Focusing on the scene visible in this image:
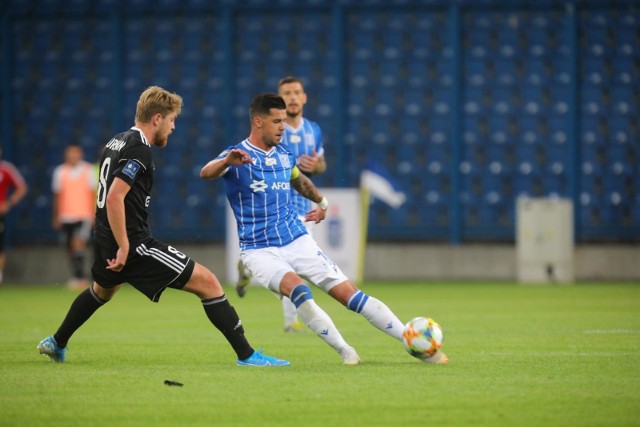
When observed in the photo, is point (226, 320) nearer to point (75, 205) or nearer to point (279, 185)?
point (279, 185)

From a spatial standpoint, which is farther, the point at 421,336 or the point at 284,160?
the point at 284,160

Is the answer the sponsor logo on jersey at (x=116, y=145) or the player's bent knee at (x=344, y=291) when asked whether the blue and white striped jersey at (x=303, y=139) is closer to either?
the player's bent knee at (x=344, y=291)

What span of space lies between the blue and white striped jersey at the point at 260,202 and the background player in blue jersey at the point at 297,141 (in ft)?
7.54

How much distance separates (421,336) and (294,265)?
1101mm

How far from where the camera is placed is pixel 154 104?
8.55 meters

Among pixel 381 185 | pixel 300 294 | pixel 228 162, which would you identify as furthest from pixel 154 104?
pixel 381 185

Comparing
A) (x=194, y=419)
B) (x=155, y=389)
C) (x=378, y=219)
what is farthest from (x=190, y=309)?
(x=194, y=419)

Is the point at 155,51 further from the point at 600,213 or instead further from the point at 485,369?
the point at 485,369

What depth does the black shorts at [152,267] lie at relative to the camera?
846 centimetres

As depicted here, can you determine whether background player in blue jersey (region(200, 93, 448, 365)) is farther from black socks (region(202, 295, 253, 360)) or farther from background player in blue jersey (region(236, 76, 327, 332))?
background player in blue jersey (region(236, 76, 327, 332))

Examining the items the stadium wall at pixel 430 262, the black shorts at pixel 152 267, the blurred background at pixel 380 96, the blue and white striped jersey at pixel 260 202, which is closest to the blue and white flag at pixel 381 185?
the blurred background at pixel 380 96

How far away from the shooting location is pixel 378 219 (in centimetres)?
2117

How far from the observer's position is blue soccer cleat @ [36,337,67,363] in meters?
8.95

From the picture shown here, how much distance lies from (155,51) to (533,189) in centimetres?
711
